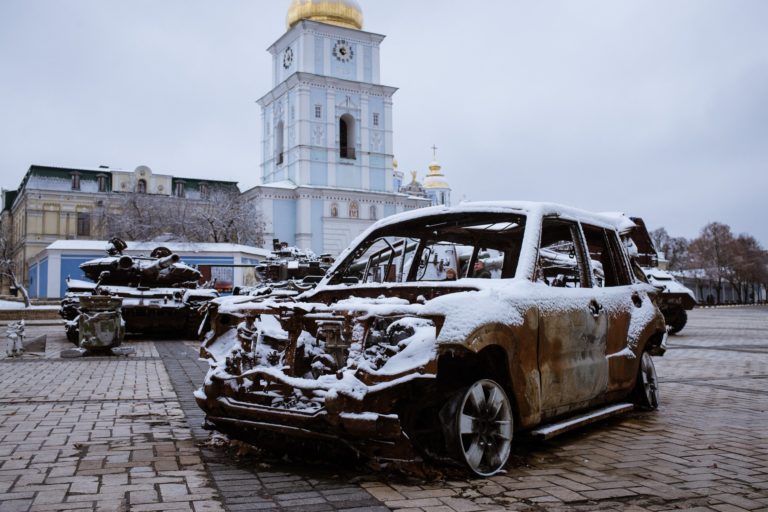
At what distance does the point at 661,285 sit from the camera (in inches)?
687

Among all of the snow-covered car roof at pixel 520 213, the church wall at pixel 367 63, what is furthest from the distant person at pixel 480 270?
the church wall at pixel 367 63

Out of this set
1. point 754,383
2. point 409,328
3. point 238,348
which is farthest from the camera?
point 754,383

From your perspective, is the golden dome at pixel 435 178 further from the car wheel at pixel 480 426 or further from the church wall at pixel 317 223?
the car wheel at pixel 480 426

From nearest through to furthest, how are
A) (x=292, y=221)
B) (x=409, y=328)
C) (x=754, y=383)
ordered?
(x=409, y=328)
(x=754, y=383)
(x=292, y=221)

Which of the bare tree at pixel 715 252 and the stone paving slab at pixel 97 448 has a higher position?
the bare tree at pixel 715 252

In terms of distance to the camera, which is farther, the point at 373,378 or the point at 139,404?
the point at 139,404

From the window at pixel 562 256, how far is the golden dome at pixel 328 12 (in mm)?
52880

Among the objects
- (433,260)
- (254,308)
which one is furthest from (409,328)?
(433,260)

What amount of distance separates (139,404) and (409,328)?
3606 mm

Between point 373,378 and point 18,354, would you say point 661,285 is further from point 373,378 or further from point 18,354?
point 373,378

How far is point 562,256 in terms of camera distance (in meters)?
5.39

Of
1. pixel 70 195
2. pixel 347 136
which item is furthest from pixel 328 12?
pixel 70 195

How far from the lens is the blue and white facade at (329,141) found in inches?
2146

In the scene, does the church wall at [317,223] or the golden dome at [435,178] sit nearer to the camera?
the church wall at [317,223]
